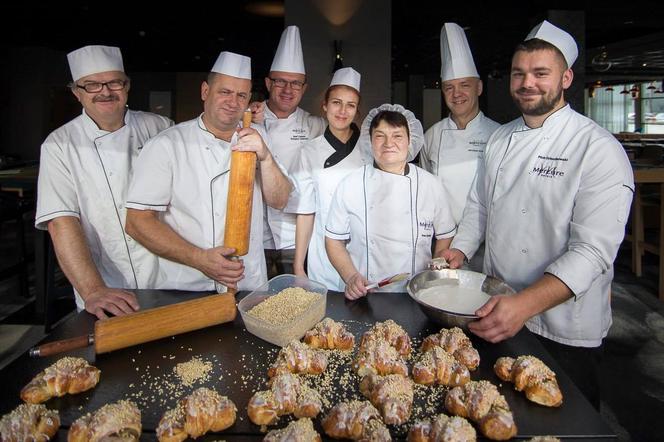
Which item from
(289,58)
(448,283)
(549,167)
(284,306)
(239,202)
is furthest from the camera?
(289,58)

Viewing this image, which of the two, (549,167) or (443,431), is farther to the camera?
(549,167)

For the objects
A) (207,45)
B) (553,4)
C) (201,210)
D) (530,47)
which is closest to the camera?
(530,47)

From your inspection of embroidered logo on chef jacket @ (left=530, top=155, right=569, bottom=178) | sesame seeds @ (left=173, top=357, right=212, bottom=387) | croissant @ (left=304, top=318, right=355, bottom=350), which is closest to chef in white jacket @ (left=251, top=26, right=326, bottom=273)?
embroidered logo on chef jacket @ (left=530, top=155, right=569, bottom=178)

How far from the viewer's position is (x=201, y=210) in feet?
6.73

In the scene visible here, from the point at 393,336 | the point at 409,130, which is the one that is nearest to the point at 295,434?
the point at 393,336

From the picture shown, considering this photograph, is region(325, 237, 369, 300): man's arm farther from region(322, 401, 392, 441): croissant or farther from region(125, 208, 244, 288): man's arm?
region(322, 401, 392, 441): croissant

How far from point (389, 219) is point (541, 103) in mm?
732

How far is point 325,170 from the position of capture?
8.35 feet

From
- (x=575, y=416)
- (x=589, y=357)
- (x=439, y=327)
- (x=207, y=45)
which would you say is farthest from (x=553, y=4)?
(x=207, y=45)

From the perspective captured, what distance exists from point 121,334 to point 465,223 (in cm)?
146

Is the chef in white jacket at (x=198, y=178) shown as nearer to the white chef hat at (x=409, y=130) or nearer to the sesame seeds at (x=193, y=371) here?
the white chef hat at (x=409, y=130)

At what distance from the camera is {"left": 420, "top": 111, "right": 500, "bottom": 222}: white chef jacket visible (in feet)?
7.97

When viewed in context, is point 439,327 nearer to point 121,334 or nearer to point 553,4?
point 121,334

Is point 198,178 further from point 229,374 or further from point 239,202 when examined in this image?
point 229,374
